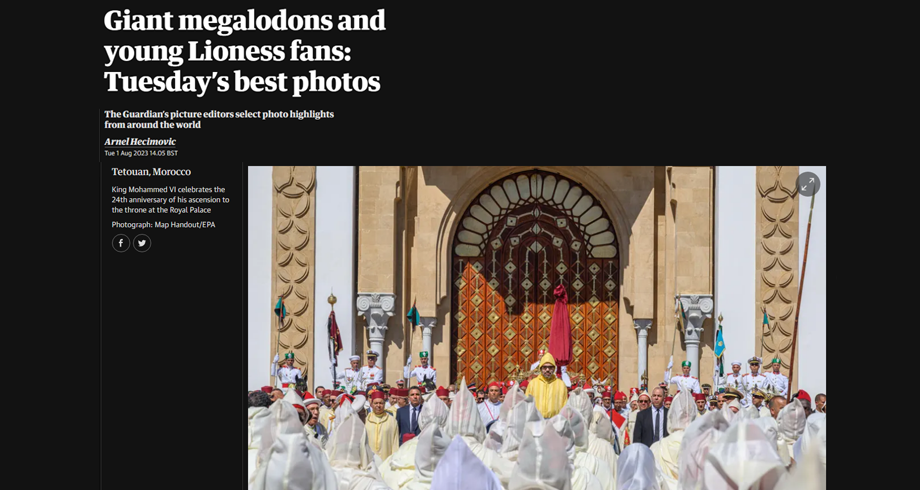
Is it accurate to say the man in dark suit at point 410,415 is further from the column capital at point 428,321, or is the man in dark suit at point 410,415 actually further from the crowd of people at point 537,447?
the column capital at point 428,321

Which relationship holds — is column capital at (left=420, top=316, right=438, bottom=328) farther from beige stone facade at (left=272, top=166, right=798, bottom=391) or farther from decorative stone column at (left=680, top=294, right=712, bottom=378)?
decorative stone column at (left=680, top=294, right=712, bottom=378)

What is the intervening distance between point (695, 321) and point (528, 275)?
10.8 feet

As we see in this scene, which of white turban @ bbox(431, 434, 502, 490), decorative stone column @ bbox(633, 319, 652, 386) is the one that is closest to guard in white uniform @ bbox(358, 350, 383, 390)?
decorative stone column @ bbox(633, 319, 652, 386)

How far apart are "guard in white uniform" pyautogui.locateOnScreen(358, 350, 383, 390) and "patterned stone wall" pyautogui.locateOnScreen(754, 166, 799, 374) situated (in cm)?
578

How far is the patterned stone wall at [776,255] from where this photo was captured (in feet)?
65.1

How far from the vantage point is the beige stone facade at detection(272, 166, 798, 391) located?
20031mm

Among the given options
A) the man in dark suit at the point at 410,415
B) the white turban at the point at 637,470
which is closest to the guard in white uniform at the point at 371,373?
the man in dark suit at the point at 410,415

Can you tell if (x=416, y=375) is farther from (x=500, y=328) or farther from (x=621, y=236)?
(x=621, y=236)

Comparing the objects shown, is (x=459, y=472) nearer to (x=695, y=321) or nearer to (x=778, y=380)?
(x=778, y=380)

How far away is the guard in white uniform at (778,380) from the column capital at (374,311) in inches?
241

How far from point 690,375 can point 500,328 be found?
3800 millimetres

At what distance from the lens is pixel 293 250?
20297 mm

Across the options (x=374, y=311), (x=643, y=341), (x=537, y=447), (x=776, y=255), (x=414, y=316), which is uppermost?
(x=776, y=255)

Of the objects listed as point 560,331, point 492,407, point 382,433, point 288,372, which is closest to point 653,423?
point 492,407
